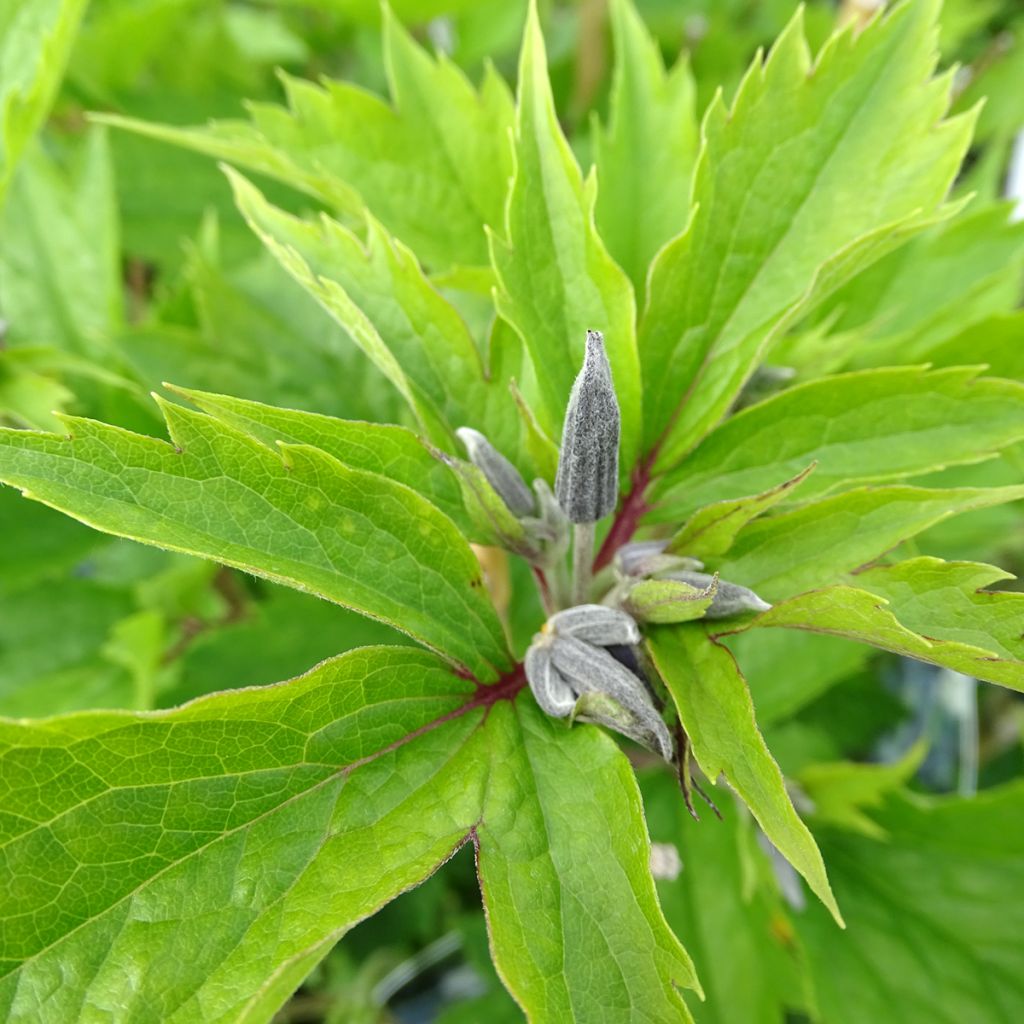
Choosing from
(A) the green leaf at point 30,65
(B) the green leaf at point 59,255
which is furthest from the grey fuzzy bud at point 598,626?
(B) the green leaf at point 59,255

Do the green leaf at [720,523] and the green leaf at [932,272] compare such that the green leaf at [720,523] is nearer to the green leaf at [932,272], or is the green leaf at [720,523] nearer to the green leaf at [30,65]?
the green leaf at [932,272]

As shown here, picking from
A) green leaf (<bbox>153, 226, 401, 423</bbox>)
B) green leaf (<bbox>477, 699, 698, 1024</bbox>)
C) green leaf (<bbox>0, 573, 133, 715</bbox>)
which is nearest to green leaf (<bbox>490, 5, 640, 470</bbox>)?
green leaf (<bbox>477, 699, 698, 1024</bbox>)

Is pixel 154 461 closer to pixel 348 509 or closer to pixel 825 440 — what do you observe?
pixel 348 509

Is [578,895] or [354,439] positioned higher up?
[354,439]

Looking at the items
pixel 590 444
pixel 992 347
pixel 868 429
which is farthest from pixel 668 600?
pixel 992 347

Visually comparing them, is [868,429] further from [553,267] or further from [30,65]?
[30,65]

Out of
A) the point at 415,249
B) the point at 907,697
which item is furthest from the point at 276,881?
the point at 907,697
